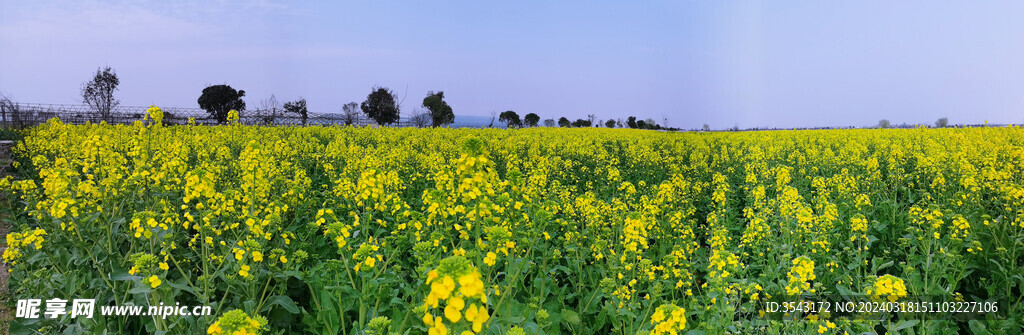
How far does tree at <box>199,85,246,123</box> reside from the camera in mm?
56438

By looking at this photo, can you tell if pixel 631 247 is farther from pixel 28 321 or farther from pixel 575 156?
pixel 575 156

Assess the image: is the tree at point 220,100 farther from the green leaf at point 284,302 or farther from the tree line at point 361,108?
the green leaf at point 284,302

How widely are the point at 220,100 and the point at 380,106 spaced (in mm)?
19494

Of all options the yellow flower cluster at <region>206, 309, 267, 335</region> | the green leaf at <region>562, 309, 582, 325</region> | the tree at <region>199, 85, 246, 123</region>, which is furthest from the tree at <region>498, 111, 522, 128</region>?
the yellow flower cluster at <region>206, 309, 267, 335</region>

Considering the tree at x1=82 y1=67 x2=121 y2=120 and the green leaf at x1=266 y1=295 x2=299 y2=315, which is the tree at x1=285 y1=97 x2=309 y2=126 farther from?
the green leaf at x1=266 y1=295 x2=299 y2=315

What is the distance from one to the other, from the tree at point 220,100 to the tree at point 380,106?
14154 millimetres

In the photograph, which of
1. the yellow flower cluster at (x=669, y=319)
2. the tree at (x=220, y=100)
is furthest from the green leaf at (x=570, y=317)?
the tree at (x=220, y=100)

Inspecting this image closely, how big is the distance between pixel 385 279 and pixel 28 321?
10.2 ft

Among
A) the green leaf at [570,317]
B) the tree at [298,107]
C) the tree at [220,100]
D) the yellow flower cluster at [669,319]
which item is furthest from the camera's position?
the tree at [220,100]

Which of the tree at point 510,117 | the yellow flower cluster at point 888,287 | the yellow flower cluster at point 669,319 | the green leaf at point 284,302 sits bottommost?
the green leaf at point 284,302

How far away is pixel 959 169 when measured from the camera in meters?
8.02

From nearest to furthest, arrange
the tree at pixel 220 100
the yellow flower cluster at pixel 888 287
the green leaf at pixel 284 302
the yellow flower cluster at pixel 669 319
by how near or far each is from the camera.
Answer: the yellow flower cluster at pixel 669 319
the yellow flower cluster at pixel 888 287
the green leaf at pixel 284 302
the tree at pixel 220 100

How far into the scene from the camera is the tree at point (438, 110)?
152ft

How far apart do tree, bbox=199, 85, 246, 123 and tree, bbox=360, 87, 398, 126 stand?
46.4 ft
